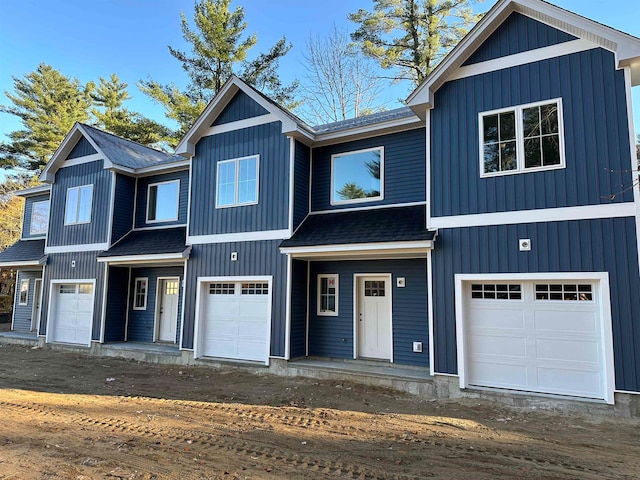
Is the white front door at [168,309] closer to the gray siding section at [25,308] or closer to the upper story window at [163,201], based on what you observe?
the upper story window at [163,201]

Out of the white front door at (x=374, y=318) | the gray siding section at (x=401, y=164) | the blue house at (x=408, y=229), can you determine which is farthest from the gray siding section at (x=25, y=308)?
the white front door at (x=374, y=318)

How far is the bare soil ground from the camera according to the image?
4.37 metres

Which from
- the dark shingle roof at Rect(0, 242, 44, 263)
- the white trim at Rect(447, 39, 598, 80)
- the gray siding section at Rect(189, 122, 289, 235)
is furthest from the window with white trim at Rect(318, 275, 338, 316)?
the dark shingle roof at Rect(0, 242, 44, 263)

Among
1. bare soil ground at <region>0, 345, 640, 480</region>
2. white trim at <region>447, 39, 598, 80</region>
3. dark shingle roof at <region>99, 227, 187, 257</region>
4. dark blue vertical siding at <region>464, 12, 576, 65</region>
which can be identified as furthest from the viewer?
dark shingle roof at <region>99, 227, 187, 257</region>

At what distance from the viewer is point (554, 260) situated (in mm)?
6965

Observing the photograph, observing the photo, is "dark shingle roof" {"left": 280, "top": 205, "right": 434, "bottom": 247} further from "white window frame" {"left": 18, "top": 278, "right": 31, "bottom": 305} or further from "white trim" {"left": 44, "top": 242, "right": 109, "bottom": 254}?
"white window frame" {"left": 18, "top": 278, "right": 31, "bottom": 305}

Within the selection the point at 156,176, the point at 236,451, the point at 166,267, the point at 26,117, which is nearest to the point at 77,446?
the point at 236,451

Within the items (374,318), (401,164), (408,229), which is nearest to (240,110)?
(401,164)

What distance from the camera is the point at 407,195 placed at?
9.66m

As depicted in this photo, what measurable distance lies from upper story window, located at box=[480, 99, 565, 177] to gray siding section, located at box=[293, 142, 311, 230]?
4466 millimetres

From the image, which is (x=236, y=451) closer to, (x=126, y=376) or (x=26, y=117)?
(x=126, y=376)

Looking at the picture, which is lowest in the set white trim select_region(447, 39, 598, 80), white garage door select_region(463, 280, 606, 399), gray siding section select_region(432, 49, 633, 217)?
white garage door select_region(463, 280, 606, 399)

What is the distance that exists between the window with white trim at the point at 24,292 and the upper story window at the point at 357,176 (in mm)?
14777

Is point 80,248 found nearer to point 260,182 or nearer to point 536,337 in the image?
point 260,182
